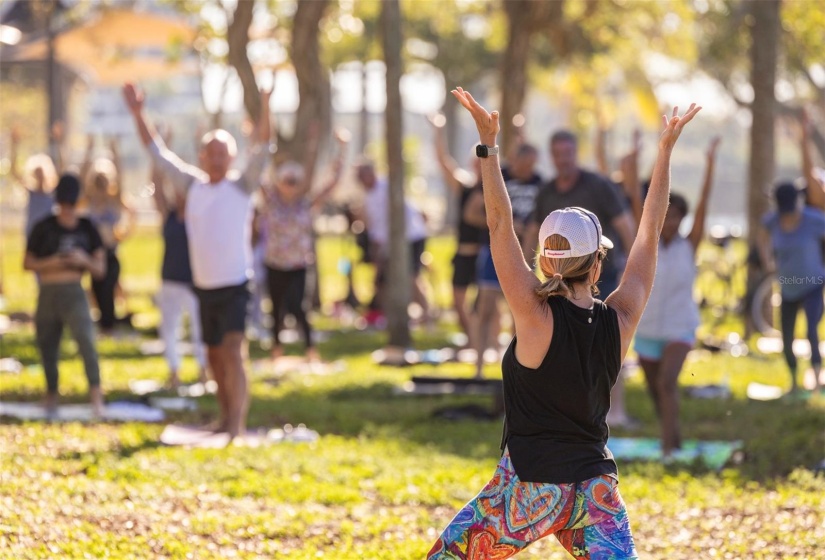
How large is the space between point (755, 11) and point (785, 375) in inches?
223

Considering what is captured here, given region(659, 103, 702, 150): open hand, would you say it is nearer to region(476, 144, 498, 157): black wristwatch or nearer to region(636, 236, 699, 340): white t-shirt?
region(476, 144, 498, 157): black wristwatch

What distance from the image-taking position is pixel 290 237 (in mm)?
13453

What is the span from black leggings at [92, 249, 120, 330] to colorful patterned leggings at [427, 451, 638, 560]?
11474 mm

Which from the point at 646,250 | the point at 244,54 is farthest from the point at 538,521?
the point at 244,54

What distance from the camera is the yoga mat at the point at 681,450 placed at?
933cm

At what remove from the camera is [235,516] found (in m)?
7.52

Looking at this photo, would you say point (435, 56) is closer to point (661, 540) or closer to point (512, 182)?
point (512, 182)

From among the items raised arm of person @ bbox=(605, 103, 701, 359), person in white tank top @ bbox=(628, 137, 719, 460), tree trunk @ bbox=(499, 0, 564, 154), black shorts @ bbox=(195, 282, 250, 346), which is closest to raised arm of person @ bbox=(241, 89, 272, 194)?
black shorts @ bbox=(195, 282, 250, 346)

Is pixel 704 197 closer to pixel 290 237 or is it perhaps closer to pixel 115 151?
pixel 290 237

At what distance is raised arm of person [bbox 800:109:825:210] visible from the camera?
37.3 feet

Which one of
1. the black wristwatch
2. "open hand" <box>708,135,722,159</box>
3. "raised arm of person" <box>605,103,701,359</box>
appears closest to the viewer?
the black wristwatch

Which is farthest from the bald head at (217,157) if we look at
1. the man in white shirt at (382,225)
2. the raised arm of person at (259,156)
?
the man in white shirt at (382,225)

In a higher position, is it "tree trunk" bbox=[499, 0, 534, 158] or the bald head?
"tree trunk" bbox=[499, 0, 534, 158]

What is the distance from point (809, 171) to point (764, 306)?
5.32 meters
